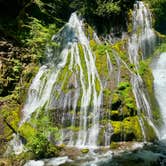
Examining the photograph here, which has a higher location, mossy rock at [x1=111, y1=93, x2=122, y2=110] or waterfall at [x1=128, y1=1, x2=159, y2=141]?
waterfall at [x1=128, y1=1, x2=159, y2=141]

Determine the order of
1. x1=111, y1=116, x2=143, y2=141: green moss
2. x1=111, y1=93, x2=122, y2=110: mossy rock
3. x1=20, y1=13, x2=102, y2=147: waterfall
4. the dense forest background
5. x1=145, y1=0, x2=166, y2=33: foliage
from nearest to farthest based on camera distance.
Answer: x1=111, y1=116, x2=143, y2=141: green moss < x1=20, y1=13, x2=102, y2=147: waterfall < x1=111, y1=93, x2=122, y2=110: mossy rock < the dense forest background < x1=145, y1=0, x2=166, y2=33: foliage

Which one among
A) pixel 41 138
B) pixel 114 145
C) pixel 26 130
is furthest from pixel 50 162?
pixel 114 145

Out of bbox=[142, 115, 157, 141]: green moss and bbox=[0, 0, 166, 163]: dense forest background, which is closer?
bbox=[142, 115, 157, 141]: green moss

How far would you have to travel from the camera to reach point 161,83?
17375mm

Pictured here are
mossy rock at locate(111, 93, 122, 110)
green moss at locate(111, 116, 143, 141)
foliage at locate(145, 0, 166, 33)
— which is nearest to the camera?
green moss at locate(111, 116, 143, 141)

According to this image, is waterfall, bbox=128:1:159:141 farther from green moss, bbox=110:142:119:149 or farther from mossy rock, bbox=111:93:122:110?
→ green moss, bbox=110:142:119:149

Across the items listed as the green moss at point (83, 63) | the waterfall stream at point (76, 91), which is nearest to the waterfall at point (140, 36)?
the waterfall stream at point (76, 91)

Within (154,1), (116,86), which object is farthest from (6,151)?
(154,1)

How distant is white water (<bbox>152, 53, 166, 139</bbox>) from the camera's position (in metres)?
15.1

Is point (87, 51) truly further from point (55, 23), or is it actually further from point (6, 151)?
point (6, 151)

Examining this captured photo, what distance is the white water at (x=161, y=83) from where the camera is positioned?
15.1 meters

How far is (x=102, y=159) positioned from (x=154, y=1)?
47.0 feet

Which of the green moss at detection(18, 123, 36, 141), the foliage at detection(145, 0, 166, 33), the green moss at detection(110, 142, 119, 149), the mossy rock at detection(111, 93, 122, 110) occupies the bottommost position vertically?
the green moss at detection(110, 142, 119, 149)

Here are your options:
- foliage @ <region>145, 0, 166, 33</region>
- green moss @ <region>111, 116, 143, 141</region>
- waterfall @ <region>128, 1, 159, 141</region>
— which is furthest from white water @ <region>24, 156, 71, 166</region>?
foliage @ <region>145, 0, 166, 33</region>
